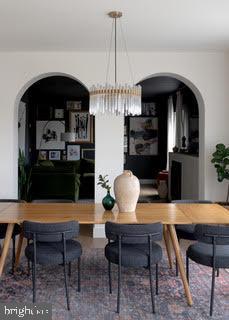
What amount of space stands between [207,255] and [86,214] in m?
1.17

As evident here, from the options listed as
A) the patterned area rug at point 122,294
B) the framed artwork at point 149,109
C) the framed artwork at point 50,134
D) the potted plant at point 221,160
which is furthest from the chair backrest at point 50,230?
the framed artwork at point 149,109

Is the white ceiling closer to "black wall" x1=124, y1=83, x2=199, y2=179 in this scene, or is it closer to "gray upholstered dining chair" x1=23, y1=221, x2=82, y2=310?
"gray upholstered dining chair" x1=23, y1=221, x2=82, y2=310

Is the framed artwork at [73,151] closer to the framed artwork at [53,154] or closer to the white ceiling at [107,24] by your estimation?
Result: the framed artwork at [53,154]

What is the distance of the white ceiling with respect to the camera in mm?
3637

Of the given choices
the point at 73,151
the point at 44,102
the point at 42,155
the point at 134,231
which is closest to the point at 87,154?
the point at 73,151

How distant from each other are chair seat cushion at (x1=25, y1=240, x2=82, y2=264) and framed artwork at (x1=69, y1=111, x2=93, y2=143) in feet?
27.0

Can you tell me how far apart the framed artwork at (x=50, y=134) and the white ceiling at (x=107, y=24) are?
633cm

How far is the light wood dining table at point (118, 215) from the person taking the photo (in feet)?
10.7

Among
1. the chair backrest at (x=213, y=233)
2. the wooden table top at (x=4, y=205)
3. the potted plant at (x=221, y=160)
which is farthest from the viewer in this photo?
the potted plant at (x=221, y=160)

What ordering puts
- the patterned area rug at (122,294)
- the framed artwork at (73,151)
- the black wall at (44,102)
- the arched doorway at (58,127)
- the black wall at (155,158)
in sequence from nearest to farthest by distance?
the patterned area rug at (122,294) < the black wall at (44,102) < the arched doorway at (58,127) < the framed artwork at (73,151) < the black wall at (155,158)

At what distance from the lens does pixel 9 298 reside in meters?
3.31

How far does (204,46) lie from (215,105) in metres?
0.88

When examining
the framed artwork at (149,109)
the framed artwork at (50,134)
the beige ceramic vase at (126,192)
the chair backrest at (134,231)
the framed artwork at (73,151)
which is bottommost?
the chair backrest at (134,231)

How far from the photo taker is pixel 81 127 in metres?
11.6
